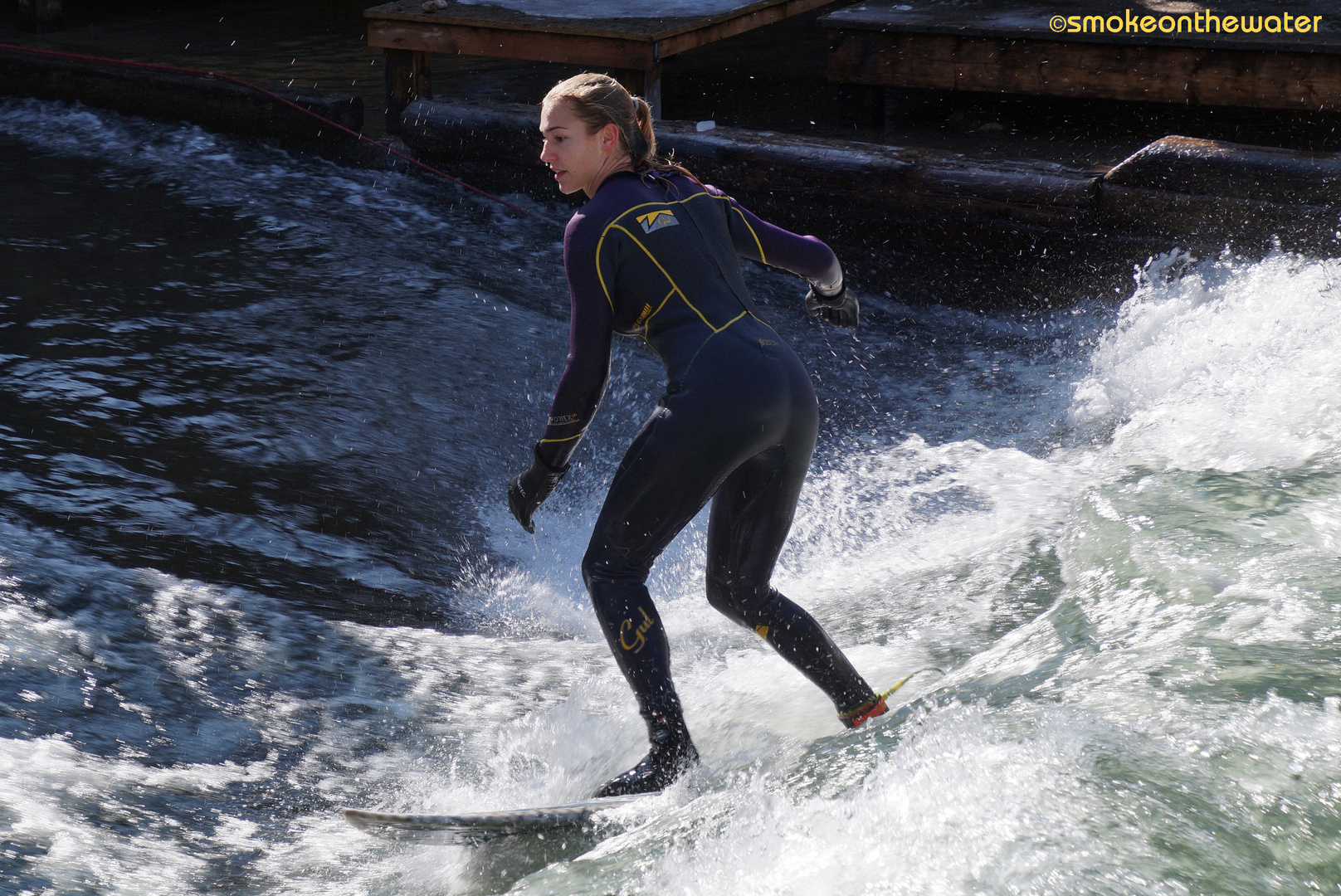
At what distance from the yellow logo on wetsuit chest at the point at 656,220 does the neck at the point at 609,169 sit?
0.49 feet

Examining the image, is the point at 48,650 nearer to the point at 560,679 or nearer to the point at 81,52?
the point at 560,679

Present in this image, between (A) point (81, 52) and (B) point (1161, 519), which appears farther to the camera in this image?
(A) point (81, 52)

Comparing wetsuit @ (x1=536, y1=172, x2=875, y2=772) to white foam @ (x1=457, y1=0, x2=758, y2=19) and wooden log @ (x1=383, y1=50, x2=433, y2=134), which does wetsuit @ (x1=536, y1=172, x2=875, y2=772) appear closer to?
white foam @ (x1=457, y1=0, x2=758, y2=19)

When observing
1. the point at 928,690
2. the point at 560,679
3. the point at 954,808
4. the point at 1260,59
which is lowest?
the point at 560,679

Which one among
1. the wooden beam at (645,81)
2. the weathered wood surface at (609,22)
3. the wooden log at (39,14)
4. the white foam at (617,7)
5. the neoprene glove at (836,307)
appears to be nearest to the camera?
the neoprene glove at (836,307)

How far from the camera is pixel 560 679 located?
12.0 feet

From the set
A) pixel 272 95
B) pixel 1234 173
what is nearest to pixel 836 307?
pixel 1234 173

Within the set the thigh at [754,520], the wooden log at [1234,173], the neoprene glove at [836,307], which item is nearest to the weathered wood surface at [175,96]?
the wooden log at [1234,173]

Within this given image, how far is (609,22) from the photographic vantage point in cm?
805

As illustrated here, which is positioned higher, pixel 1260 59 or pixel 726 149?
pixel 1260 59

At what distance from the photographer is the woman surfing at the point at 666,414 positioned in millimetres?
2625

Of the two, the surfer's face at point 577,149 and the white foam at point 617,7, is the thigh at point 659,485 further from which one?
the white foam at point 617,7

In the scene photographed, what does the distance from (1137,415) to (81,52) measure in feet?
33.7

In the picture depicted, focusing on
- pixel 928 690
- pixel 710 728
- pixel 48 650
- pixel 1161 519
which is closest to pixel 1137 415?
pixel 1161 519
